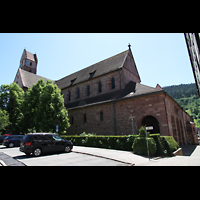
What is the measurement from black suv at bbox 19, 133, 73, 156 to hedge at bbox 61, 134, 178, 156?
13.6ft

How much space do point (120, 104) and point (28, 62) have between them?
147 feet

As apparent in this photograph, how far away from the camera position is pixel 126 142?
12953 millimetres

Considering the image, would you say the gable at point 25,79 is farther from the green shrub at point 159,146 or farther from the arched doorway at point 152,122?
the green shrub at point 159,146

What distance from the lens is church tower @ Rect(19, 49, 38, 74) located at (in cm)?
5022

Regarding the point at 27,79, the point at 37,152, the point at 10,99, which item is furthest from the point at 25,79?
the point at 37,152

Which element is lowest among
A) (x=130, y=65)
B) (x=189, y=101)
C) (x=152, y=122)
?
(x=152, y=122)

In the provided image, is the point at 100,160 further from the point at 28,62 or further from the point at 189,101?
the point at 189,101

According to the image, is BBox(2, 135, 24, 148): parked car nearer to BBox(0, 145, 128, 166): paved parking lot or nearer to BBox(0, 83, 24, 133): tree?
BBox(0, 145, 128, 166): paved parking lot

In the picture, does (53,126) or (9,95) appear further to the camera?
(9,95)

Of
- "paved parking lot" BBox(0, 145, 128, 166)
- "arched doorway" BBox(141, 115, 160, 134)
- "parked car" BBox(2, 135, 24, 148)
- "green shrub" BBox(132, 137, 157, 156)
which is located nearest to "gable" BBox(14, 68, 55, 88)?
"parked car" BBox(2, 135, 24, 148)
